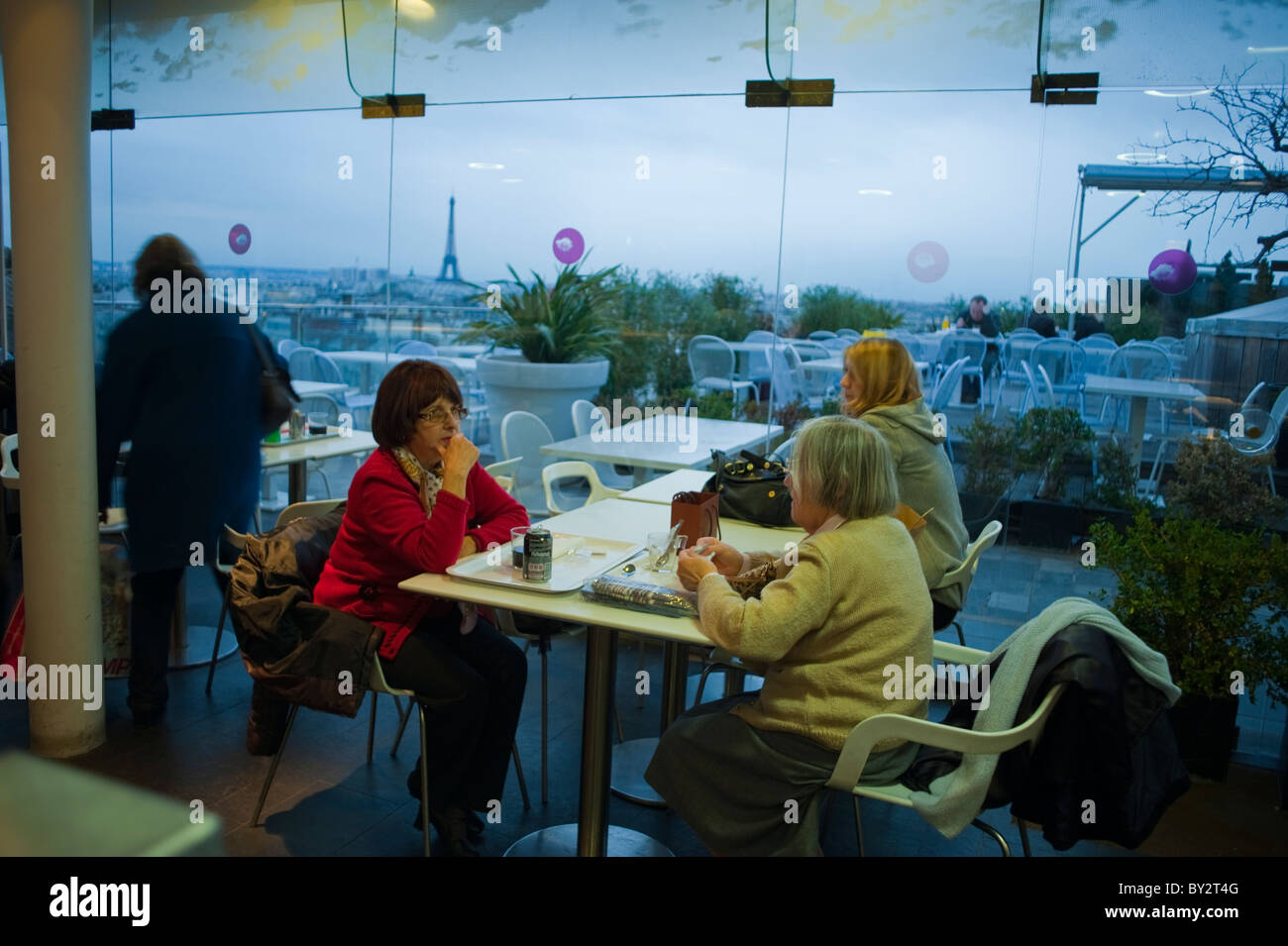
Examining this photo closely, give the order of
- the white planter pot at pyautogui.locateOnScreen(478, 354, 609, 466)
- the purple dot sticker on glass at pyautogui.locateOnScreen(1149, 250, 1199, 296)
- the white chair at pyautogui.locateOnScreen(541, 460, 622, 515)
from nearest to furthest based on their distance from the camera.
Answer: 1. the white chair at pyautogui.locateOnScreen(541, 460, 622, 515)
2. the purple dot sticker on glass at pyautogui.locateOnScreen(1149, 250, 1199, 296)
3. the white planter pot at pyautogui.locateOnScreen(478, 354, 609, 466)

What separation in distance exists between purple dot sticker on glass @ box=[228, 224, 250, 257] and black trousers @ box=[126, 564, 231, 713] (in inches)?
138

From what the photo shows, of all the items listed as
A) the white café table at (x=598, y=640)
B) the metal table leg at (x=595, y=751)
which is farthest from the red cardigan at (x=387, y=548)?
the metal table leg at (x=595, y=751)

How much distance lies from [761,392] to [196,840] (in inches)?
202

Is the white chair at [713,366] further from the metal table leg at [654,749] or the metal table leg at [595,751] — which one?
the metal table leg at [595,751]

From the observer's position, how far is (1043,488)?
5145mm

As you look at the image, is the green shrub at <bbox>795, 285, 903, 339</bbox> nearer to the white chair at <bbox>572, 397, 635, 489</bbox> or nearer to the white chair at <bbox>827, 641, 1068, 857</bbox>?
the white chair at <bbox>572, 397, 635, 489</bbox>

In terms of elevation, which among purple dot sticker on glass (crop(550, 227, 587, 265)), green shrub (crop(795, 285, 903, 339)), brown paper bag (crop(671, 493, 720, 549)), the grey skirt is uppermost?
purple dot sticker on glass (crop(550, 227, 587, 265))

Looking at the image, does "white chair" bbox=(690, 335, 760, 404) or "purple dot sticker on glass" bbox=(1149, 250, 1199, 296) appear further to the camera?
"white chair" bbox=(690, 335, 760, 404)

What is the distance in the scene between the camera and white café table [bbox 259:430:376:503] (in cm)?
466

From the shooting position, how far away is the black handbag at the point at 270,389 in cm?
397

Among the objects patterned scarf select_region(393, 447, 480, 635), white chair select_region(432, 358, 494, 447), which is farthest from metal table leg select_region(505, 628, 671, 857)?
white chair select_region(432, 358, 494, 447)
